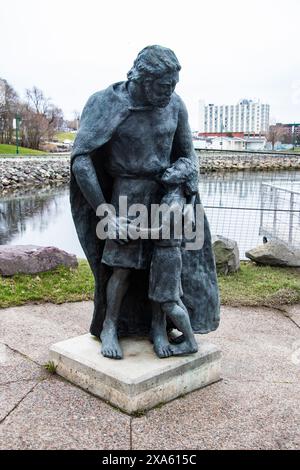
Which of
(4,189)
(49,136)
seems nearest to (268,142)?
(49,136)

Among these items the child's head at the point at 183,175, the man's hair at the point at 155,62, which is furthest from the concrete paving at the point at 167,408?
the man's hair at the point at 155,62

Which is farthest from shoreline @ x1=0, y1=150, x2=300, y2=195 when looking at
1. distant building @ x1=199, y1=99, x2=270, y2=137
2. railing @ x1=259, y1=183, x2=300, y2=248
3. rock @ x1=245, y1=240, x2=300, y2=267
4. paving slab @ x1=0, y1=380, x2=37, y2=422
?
distant building @ x1=199, y1=99, x2=270, y2=137

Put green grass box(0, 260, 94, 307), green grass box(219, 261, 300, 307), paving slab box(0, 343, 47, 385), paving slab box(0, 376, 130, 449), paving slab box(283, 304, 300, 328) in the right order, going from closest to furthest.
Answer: paving slab box(0, 376, 130, 449) → paving slab box(0, 343, 47, 385) → paving slab box(283, 304, 300, 328) → green grass box(0, 260, 94, 307) → green grass box(219, 261, 300, 307)

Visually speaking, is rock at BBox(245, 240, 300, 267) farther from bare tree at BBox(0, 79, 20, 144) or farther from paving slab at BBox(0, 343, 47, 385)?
bare tree at BBox(0, 79, 20, 144)

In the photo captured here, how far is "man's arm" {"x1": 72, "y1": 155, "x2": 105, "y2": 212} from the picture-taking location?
3.61 m

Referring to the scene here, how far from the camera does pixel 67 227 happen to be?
13.9 metres

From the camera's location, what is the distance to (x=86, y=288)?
631 centimetres

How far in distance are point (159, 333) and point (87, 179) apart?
1.19 m

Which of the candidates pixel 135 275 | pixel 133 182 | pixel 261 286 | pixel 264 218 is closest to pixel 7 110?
pixel 264 218

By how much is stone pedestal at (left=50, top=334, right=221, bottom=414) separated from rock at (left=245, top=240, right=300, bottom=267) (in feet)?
12.6

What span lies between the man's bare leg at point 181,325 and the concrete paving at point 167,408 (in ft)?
0.97

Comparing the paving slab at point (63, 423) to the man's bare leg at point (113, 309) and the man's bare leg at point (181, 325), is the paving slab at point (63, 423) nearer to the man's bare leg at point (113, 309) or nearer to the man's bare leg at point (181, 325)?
the man's bare leg at point (113, 309)
